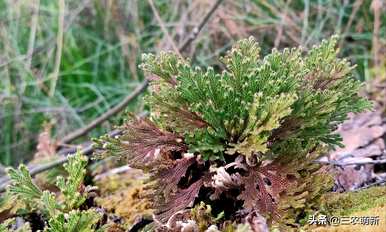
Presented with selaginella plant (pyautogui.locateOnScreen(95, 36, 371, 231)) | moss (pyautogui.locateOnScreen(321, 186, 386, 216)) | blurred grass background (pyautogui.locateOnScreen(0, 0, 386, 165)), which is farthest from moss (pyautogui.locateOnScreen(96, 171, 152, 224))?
blurred grass background (pyautogui.locateOnScreen(0, 0, 386, 165))

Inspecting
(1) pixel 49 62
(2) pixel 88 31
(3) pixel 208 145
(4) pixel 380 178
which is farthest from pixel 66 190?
(2) pixel 88 31

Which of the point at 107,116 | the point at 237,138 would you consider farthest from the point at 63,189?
the point at 107,116

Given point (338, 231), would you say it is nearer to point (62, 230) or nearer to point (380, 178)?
point (380, 178)

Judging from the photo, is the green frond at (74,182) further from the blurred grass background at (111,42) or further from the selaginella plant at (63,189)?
the blurred grass background at (111,42)

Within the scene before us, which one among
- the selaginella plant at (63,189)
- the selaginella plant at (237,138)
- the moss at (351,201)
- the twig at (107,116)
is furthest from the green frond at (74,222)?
the twig at (107,116)

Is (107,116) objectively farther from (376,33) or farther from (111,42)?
(376,33)

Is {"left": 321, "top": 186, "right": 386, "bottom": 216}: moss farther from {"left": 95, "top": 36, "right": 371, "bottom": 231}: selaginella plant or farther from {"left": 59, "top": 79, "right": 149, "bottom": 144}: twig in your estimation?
{"left": 59, "top": 79, "right": 149, "bottom": 144}: twig

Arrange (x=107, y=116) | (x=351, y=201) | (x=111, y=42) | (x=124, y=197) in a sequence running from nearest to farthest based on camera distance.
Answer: (x=351, y=201) < (x=124, y=197) < (x=107, y=116) < (x=111, y=42)

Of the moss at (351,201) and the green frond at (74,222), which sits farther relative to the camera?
the moss at (351,201)
